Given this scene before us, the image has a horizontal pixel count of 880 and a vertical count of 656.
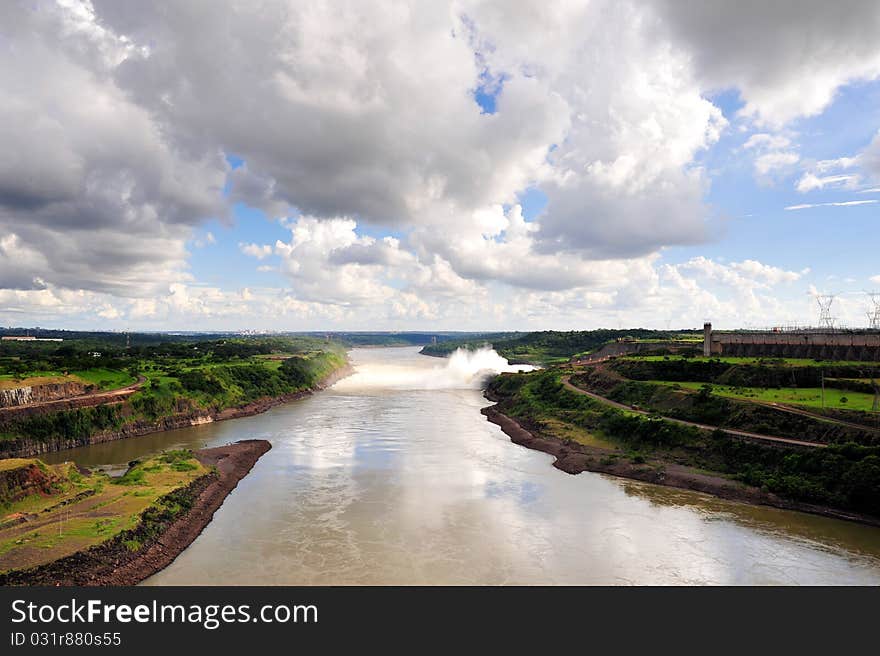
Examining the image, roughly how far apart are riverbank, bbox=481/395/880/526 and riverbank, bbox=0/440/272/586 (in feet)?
108

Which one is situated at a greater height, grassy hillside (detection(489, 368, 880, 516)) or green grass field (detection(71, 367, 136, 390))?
green grass field (detection(71, 367, 136, 390))

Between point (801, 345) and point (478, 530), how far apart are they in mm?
69651

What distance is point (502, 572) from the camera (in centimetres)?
2802

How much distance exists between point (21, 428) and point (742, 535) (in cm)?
7070

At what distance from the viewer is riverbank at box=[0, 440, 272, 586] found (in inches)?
971

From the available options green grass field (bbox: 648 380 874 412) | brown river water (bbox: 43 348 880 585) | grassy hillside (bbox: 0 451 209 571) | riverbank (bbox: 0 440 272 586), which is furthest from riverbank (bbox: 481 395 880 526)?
grassy hillside (bbox: 0 451 209 571)

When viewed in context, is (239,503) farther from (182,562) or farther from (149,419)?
(149,419)

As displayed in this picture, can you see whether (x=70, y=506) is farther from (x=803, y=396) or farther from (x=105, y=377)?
(x=803, y=396)

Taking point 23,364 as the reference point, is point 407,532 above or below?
below

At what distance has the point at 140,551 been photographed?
28641mm

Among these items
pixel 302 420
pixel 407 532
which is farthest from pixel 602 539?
pixel 302 420

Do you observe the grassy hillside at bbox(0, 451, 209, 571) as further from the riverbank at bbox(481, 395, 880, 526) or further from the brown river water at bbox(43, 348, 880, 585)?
the riverbank at bbox(481, 395, 880, 526)

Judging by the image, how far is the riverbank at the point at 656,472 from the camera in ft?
125

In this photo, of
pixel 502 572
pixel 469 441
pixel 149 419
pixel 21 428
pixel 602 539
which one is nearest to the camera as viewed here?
pixel 502 572
